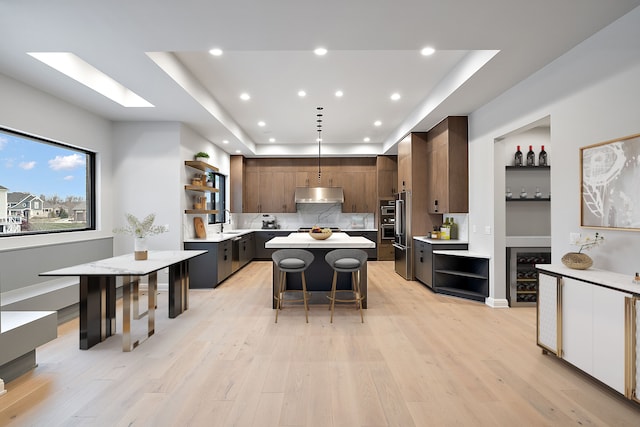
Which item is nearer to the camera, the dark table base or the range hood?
the dark table base

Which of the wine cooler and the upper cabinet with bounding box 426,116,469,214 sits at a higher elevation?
the upper cabinet with bounding box 426,116,469,214

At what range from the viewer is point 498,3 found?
7.60 ft

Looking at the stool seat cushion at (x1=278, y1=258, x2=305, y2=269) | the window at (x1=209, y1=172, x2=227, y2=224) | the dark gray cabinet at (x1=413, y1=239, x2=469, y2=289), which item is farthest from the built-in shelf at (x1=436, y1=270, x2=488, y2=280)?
the window at (x1=209, y1=172, x2=227, y2=224)

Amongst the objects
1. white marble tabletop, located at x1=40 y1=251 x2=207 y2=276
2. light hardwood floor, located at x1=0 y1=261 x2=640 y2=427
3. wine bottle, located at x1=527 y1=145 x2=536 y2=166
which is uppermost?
wine bottle, located at x1=527 y1=145 x2=536 y2=166

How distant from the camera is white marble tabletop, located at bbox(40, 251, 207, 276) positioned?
291 cm

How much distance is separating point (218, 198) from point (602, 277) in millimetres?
7178

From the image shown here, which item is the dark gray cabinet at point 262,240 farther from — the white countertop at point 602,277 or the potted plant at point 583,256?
the potted plant at point 583,256

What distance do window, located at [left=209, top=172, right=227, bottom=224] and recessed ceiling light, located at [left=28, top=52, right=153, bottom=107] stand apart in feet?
9.25

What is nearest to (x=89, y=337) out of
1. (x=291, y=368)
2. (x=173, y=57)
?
(x=291, y=368)

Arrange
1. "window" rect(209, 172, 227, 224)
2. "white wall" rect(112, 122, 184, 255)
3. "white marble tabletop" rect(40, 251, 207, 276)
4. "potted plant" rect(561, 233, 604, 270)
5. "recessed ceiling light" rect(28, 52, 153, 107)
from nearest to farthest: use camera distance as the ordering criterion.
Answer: "potted plant" rect(561, 233, 604, 270) → "white marble tabletop" rect(40, 251, 207, 276) → "recessed ceiling light" rect(28, 52, 153, 107) → "white wall" rect(112, 122, 184, 255) → "window" rect(209, 172, 227, 224)

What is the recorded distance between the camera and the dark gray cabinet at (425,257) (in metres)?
5.14

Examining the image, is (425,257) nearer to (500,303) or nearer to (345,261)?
(500,303)

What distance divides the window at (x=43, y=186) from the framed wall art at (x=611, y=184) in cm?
577

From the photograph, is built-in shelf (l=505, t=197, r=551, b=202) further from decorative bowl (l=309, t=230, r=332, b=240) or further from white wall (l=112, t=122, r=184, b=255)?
white wall (l=112, t=122, r=184, b=255)
